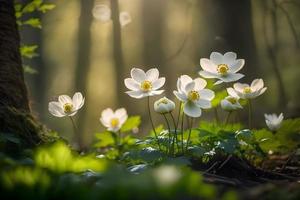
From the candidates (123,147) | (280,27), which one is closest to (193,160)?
(123,147)

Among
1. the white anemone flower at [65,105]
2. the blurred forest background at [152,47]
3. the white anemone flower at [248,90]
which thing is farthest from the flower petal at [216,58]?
the blurred forest background at [152,47]

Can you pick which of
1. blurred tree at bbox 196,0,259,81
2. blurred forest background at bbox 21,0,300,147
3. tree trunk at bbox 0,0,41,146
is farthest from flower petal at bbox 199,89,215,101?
blurred tree at bbox 196,0,259,81

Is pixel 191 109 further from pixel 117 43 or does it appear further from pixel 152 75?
pixel 117 43

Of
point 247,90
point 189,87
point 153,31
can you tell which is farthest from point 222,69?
point 153,31

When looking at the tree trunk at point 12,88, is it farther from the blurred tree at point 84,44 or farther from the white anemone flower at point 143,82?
the blurred tree at point 84,44

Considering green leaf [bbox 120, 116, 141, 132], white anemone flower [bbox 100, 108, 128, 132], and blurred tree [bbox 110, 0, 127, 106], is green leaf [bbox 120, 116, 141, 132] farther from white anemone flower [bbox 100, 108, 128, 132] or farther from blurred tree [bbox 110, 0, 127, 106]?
blurred tree [bbox 110, 0, 127, 106]

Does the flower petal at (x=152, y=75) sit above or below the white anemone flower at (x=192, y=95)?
above
